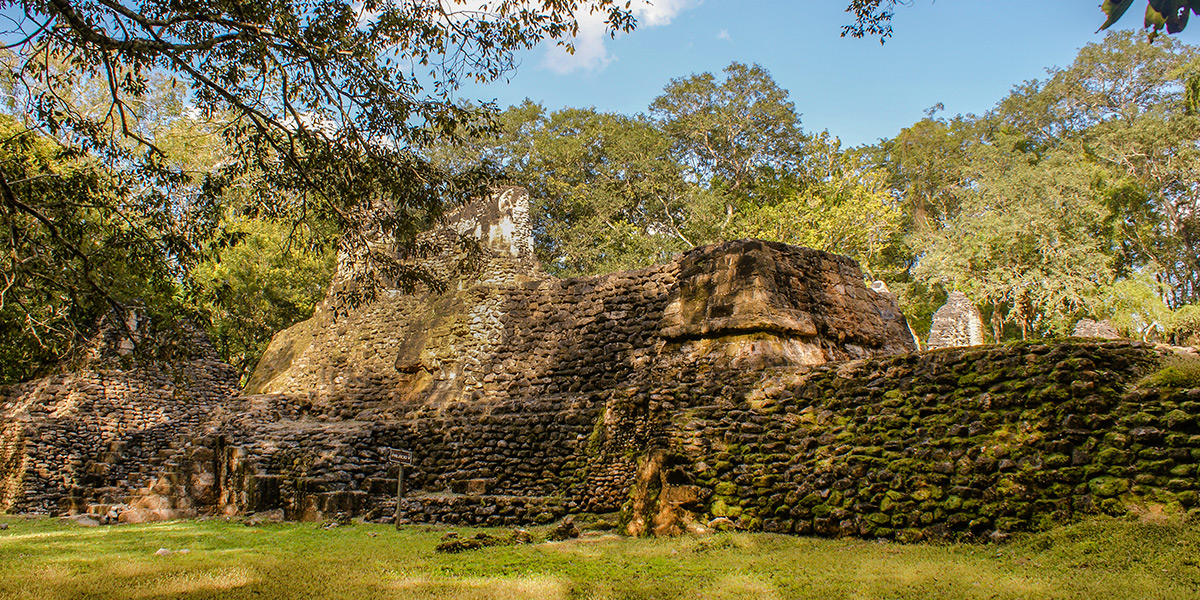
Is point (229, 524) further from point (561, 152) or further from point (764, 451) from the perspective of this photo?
point (561, 152)

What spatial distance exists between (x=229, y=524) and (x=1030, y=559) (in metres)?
8.60

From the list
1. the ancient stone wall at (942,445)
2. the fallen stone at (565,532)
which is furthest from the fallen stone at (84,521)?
the ancient stone wall at (942,445)

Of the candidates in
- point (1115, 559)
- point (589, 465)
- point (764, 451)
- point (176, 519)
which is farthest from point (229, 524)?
point (1115, 559)

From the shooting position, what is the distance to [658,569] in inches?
181

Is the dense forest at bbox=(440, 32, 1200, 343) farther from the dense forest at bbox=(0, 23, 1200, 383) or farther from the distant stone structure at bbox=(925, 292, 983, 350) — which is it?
the distant stone structure at bbox=(925, 292, 983, 350)

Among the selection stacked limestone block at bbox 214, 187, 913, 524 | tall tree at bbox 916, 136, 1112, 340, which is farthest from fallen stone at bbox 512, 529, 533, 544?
tall tree at bbox 916, 136, 1112, 340

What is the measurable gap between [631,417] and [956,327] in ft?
38.5

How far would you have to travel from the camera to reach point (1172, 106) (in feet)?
76.5

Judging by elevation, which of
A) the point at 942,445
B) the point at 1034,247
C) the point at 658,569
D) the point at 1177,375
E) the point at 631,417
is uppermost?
the point at 1034,247

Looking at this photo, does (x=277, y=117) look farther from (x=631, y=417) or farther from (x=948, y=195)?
(x=948, y=195)

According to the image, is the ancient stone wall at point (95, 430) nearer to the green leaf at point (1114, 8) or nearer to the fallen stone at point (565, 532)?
the fallen stone at point (565, 532)

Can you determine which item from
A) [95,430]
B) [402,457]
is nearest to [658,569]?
[402,457]

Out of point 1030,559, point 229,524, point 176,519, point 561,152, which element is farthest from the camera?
point 561,152

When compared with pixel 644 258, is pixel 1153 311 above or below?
below
